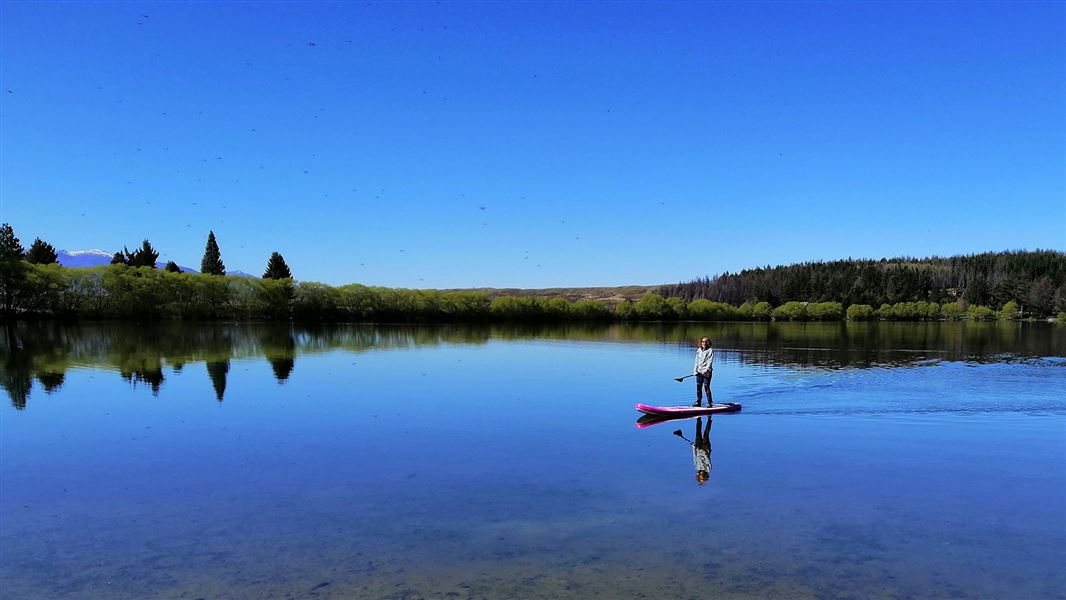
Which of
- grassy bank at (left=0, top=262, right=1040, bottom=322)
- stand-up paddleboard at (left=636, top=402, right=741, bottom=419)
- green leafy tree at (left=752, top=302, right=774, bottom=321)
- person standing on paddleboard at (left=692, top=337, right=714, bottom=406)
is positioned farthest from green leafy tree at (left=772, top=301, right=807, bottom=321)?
stand-up paddleboard at (left=636, top=402, right=741, bottom=419)

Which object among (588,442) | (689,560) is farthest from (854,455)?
(689,560)

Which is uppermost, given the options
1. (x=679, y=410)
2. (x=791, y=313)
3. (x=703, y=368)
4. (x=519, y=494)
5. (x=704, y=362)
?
(x=791, y=313)

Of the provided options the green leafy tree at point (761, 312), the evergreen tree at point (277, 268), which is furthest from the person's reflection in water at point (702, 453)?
the green leafy tree at point (761, 312)

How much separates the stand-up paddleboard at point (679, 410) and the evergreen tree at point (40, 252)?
132 m

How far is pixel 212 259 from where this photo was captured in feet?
463

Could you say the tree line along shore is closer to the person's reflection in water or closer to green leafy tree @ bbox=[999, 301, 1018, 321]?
green leafy tree @ bbox=[999, 301, 1018, 321]

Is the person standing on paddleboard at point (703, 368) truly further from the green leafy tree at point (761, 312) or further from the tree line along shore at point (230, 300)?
the green leafy tree at point (761, 312)

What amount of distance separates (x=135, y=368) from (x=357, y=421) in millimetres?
21288

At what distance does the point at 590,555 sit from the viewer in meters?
9.79

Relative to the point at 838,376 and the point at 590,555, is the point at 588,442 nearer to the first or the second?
the point at 590,555

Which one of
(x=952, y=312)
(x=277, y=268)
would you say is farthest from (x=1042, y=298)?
(x=277, y=268)

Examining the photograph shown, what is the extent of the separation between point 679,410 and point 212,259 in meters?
138

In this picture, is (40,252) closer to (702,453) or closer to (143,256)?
(143,256)

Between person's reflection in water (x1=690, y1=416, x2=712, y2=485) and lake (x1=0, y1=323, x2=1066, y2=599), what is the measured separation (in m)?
0.22
